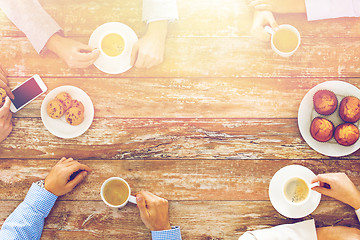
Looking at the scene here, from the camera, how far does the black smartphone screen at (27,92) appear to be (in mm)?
1742

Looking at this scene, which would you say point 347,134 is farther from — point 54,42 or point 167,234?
point 54,42

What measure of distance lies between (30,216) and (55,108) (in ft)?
1.83

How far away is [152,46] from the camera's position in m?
1.67

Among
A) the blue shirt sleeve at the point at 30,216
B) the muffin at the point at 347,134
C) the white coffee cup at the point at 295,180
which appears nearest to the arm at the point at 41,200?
the blue shirt sleeve at the point at 30,216

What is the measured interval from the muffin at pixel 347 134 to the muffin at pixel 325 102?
3.9 inches

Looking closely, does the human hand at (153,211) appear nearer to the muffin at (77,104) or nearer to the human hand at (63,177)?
the human hand at (63,177)

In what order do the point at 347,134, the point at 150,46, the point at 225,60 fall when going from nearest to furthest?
the point at 347,134 < the point at 150,46 < the point at 225,60

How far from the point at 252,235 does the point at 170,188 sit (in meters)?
0.48

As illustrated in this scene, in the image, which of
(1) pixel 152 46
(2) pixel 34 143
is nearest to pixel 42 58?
(2) pixel 34 143

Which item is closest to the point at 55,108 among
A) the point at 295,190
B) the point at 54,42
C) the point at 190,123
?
the point at 54,42

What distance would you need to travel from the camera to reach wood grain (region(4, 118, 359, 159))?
68.6 inches

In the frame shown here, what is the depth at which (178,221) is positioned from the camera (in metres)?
1.72

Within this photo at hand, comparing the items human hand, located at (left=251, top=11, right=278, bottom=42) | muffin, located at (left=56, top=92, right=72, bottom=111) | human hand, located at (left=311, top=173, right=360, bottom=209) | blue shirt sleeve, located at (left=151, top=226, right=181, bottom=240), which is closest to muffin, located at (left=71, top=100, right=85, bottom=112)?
muffin, located at (left=56, top=92, right=72, bottom=111)

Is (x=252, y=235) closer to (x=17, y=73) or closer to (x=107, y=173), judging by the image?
(x=107, y=173)
